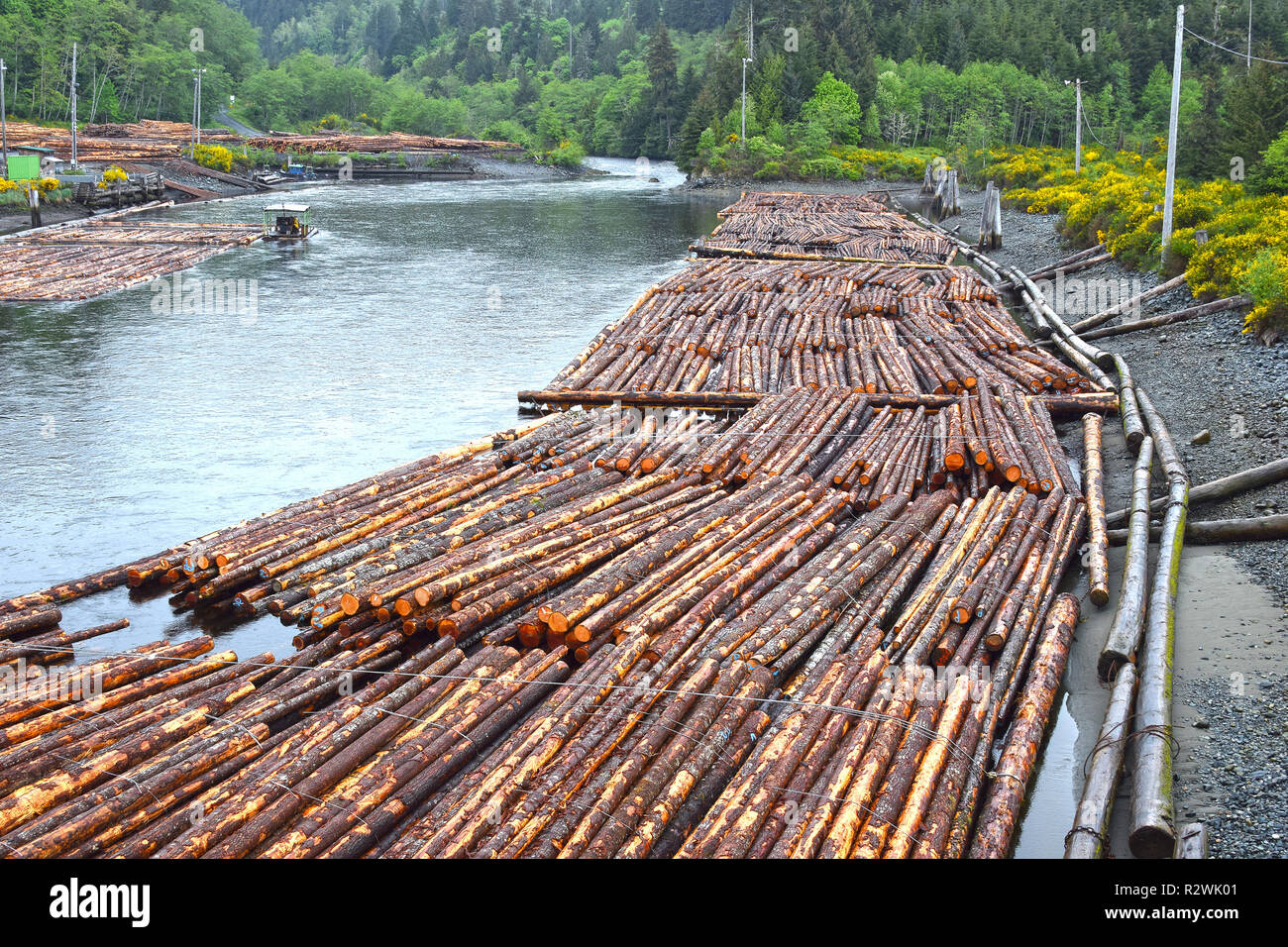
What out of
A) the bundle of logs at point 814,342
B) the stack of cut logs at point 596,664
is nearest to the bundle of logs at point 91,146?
the bundle of logs at point 814,342

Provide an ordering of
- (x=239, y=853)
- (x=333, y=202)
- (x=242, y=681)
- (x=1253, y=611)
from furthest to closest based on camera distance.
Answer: (x=333, y=202) < (x=1253, y=611) < (x=242, y=681) < (x=239, y=853)

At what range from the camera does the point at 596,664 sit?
1052 centimetres

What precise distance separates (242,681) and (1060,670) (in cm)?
839

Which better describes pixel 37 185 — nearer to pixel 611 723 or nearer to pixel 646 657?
pixel 646 657

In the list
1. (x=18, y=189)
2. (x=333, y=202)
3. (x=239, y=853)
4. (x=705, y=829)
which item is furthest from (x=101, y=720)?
(x=333, y=202)

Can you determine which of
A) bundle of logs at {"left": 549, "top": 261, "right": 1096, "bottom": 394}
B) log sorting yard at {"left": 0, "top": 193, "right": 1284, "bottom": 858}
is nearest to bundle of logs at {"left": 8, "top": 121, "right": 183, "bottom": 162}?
bundle of logs at {"left": 549, "top": 261, "right": 1096, "bottom": 394}

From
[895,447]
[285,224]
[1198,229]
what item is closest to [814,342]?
[895,447]

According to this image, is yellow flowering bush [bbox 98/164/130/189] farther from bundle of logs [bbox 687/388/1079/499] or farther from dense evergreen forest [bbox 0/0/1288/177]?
bundle of logs [bbox 687/388/1079/499]

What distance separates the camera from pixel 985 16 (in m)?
123

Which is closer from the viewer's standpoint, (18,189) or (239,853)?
(239,853)

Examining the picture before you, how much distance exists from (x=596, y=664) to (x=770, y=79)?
10273cm

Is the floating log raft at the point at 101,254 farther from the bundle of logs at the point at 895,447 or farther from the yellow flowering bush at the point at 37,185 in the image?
the bundle of logs at the point at 895,447
